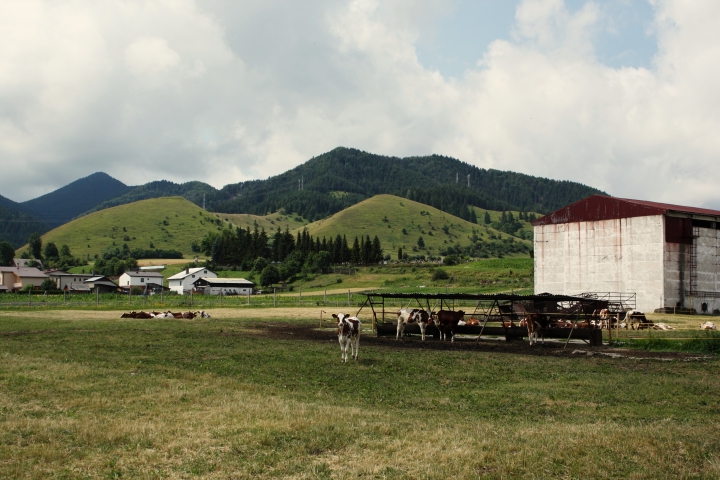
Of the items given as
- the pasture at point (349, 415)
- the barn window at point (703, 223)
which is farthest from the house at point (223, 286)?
the pasture at point (349, 415)

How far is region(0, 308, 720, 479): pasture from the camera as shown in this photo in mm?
9891

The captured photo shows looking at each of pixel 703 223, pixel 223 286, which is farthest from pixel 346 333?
pixel 223 286

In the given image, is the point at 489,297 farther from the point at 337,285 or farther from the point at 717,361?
the point at 337,285

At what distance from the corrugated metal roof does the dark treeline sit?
9754 cm

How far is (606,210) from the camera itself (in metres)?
64.6

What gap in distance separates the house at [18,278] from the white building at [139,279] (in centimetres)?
1805

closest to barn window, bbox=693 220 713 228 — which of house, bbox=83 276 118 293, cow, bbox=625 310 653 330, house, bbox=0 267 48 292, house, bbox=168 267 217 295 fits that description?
cow, bbox=625 310 653 330

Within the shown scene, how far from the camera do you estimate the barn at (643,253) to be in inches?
2359

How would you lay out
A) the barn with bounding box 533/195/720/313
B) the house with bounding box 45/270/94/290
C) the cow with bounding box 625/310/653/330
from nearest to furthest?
the cow with bounding box 625/310/653/330
the barn with bounding box 533/195/720/313
the house with bounding box 45/270/94/290

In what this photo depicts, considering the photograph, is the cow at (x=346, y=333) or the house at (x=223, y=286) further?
the house at (x=223, y=286)

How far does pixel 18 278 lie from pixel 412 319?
460 ft

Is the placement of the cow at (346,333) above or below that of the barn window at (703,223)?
below

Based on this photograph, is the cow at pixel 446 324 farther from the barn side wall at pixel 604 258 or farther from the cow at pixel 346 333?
the barn side wall at pixel 604 258

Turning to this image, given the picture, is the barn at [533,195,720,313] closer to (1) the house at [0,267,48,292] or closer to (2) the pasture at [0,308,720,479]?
(2) the pasture at [0,308,720,479]
